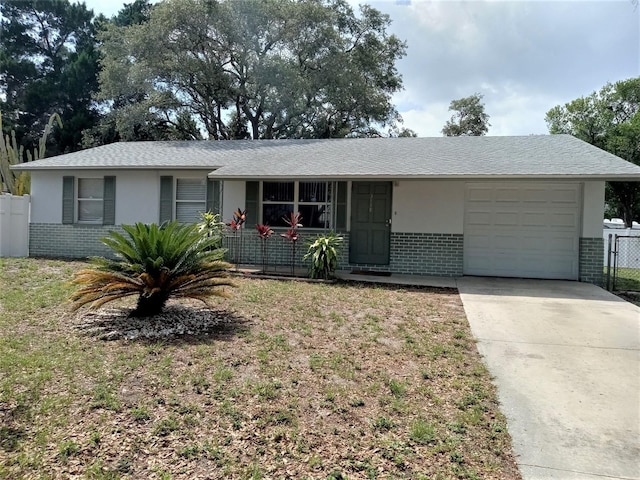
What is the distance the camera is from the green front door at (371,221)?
10.9m

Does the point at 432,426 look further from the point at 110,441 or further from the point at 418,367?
the point at 110,441

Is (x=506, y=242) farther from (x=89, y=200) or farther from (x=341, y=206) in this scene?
(x=89, y=200)

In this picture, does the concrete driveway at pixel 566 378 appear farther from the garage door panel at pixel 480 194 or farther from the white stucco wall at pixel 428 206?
the garage door panel at pixel 480 194

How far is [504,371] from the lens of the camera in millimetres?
4445

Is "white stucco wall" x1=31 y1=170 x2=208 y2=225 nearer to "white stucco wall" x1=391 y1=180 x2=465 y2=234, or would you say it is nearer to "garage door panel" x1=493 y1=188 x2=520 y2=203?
"white stucco wall" x1=391 y1=180 x2=465 y2=234

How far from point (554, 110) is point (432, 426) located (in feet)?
108

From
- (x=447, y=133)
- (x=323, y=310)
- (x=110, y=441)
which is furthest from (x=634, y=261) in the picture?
(x=447, y=133)

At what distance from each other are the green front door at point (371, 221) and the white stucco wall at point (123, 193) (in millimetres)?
4438

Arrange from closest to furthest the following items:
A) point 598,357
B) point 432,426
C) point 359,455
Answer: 1. point 359,455
2. point 432,426
3. point 598,357

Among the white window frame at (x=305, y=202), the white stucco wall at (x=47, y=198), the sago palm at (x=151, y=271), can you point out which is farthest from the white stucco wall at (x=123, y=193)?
the sago palm at (x=151, y=271)

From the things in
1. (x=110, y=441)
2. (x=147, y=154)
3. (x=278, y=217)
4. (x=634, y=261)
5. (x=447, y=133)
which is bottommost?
(x=110, y=441)

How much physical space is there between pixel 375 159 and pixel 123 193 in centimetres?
730

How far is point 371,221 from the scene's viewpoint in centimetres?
1101

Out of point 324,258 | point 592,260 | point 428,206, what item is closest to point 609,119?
point 592,260
